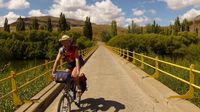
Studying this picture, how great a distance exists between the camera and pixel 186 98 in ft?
27.8

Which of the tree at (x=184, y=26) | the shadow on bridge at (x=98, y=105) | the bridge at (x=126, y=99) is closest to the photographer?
the bridge at (x=126, y=99)

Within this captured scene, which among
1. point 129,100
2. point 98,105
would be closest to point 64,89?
point 98,105

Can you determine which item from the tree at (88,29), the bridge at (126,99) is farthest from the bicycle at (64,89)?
the tree at (88,29)

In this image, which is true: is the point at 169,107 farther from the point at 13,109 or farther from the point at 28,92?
the point at 28,92

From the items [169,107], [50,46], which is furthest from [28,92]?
[50,46]

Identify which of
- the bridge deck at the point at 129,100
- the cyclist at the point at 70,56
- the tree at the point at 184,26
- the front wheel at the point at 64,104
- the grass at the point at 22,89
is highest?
the tree at the point at 184,26

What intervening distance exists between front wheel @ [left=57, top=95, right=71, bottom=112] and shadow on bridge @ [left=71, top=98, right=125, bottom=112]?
1.15 meters

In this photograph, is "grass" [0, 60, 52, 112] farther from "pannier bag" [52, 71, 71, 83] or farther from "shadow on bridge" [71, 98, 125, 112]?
"shadow on bridge" [71, 98, 125, 112]

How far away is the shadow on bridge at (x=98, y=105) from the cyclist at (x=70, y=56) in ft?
2.84

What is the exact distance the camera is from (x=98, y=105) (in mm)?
9367

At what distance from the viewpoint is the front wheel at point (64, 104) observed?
746 centimetres

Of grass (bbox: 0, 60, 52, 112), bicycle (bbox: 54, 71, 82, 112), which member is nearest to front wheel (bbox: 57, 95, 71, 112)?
bicycle (bbox: 54, 71, 82, 112)

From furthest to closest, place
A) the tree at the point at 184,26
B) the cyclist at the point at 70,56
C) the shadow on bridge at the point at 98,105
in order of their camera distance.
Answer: the tree at the point at 184,26
the shadow on bridge at the point at 98,105
the cyclist at the point at 70,56

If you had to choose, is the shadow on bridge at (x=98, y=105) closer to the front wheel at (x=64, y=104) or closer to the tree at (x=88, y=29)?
the front wheel at (x=64, y=104)
